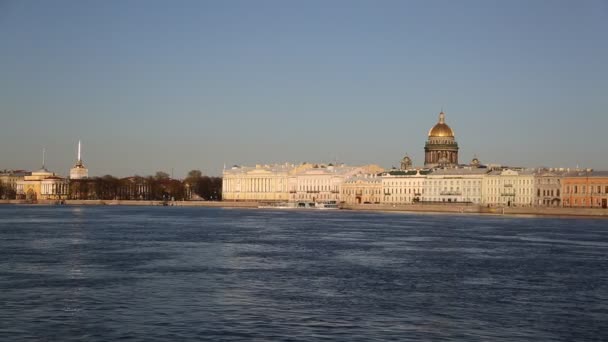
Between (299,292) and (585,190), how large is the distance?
55.8m

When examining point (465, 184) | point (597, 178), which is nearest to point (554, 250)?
point (597, 178)

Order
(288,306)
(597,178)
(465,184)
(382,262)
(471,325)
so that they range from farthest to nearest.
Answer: (465,184), (597,178), (382,262), (288,306), (471,325)

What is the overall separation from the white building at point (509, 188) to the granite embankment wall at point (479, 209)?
13.4 ft

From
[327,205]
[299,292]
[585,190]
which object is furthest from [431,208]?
[299,292]

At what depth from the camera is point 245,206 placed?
324 feet

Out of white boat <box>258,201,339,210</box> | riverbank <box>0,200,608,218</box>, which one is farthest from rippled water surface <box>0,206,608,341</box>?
white boat <box>258,201,339,210</box>

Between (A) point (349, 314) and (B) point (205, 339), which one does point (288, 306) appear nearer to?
(A) point (349, 314)

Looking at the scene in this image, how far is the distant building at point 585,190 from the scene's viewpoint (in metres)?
68.4

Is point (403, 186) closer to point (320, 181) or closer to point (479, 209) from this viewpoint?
point (320, 181)

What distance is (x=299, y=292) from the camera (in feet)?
57.2

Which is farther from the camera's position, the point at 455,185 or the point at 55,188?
the point at 55,188

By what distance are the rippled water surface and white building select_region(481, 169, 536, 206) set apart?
157 ft

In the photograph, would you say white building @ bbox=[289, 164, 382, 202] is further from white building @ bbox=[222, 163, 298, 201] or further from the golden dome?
the golden dome

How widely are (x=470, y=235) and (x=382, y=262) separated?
1436 cm
